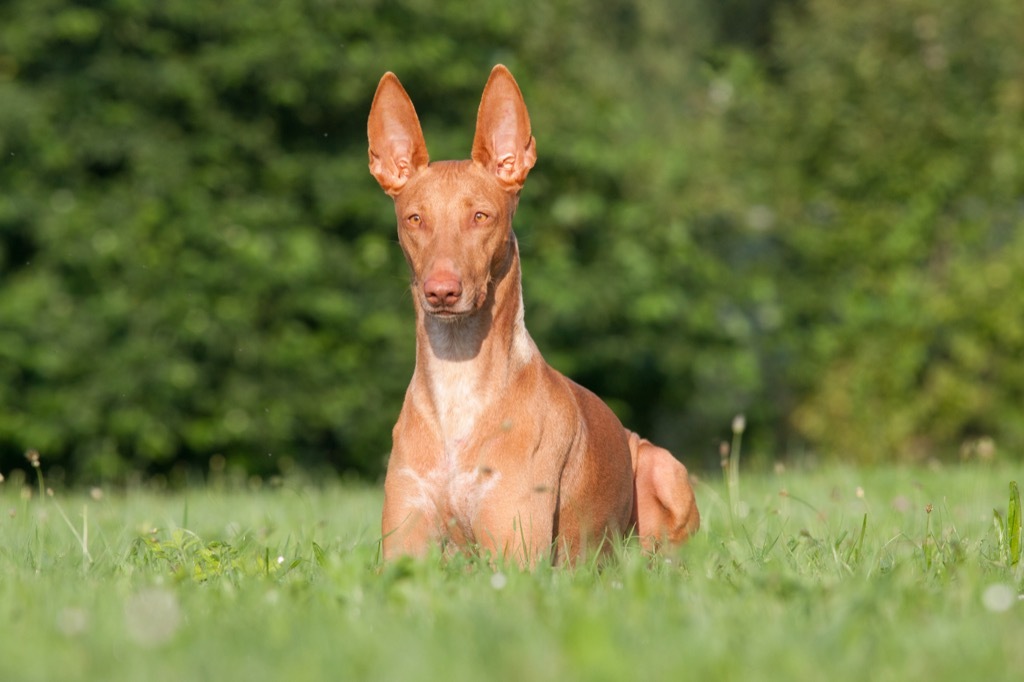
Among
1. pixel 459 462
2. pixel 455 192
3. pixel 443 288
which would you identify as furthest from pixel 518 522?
pixel 455 192

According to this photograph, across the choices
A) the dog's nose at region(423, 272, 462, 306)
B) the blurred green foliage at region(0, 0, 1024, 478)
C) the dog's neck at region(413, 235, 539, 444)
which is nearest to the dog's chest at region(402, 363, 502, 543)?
the dog's neck at region(413, 235, 539, 444)

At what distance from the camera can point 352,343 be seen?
1222cm

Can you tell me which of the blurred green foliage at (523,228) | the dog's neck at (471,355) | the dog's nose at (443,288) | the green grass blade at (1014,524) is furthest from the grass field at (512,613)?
the blurred green foliage at (523,228)

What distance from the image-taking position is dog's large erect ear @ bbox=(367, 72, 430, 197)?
5000 millimetres

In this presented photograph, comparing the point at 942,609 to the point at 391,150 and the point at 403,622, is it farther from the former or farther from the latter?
the point at 391,150

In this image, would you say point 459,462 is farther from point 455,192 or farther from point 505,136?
point 505,136

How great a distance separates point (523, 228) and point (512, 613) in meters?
9.71

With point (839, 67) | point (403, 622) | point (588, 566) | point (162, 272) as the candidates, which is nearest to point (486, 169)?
point (588, 566)

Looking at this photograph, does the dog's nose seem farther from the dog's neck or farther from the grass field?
the grass field

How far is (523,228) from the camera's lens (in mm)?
12719

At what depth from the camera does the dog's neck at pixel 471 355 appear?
463cm

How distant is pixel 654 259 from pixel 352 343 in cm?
320

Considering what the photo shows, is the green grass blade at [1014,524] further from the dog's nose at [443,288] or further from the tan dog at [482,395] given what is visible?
the dog's nose at [443,288]

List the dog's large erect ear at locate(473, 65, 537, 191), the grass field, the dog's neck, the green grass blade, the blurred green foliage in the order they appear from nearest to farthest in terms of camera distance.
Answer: the grass field, the green grass blade, the dog's neck, the dog's large erect ear at locate(473, 65, 537, 191), the blurred green foliage
